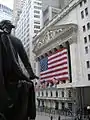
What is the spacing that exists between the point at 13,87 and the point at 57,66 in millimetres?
43063

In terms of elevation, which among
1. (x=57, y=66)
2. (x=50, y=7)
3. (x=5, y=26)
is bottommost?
(x=5, y=26)

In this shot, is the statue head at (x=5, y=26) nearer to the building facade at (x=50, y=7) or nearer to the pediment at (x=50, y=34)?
the pediment at (x=50, y=34)

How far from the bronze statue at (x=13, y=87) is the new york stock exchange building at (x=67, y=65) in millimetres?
31204

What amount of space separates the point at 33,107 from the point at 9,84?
704 mm

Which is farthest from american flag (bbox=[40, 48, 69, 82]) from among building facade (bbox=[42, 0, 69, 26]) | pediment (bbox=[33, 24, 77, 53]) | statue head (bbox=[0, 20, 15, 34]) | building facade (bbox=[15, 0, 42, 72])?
statue head (bbox=[0, 20, 15, 34])

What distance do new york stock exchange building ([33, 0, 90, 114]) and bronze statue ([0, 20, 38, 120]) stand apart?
31.2 m

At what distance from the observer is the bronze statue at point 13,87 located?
4.18 m

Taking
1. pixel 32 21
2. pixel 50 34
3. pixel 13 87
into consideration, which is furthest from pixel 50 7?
pixel 13 87

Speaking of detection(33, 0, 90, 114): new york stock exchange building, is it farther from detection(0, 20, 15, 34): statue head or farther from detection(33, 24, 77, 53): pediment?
detection(0, 20, 15, 34): statue head

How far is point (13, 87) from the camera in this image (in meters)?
4.35

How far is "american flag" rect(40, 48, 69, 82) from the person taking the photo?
4549 cm

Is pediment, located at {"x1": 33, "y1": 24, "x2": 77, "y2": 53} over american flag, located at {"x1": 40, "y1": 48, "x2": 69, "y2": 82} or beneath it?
over

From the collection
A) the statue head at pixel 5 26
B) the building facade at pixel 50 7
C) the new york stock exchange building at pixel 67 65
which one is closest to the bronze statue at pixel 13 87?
the statue head at pixel 5 26

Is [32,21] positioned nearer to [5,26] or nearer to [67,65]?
[67,65]
